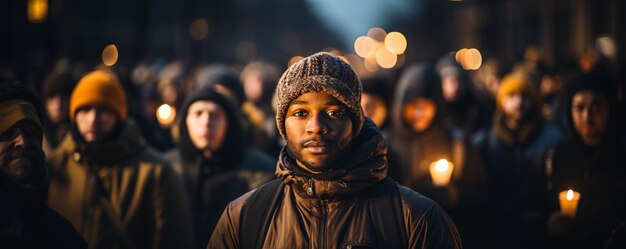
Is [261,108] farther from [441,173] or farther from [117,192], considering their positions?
[441,173]

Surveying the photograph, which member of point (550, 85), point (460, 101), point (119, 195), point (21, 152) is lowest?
point (119, 195)

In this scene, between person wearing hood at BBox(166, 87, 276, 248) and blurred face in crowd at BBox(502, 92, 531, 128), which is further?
blurred face in crowd at BBox(502, 92, 531, 128)

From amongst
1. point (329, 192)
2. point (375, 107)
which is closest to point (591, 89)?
point (375, 107)

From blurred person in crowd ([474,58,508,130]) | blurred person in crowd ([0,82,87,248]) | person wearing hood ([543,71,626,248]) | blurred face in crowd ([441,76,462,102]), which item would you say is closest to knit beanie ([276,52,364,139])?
blurred person in crowd ([0,82,87,248])

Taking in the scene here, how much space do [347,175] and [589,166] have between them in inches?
137

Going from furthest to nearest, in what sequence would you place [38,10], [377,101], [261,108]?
[38,10]
[261,108]
[377,101]

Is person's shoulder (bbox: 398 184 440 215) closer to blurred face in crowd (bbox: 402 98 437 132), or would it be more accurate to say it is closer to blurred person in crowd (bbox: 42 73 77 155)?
blurred face in crowd (bbox: 402 98 437 132)

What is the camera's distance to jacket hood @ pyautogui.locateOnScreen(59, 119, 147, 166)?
717cm

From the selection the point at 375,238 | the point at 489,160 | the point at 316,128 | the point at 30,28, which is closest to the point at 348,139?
the point at 316,128

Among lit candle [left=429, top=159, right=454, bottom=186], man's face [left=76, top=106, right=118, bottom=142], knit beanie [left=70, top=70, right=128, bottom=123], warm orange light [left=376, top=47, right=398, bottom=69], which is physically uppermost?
knit beanie [left=70, top=70, right=128, bottom=123]

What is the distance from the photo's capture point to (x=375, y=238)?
4504mm

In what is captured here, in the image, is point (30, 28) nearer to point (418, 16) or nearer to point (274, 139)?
point (274, 139)

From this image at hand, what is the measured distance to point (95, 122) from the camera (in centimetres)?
744

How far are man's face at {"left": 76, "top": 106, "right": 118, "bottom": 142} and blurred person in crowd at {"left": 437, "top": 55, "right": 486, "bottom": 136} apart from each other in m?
6.26
